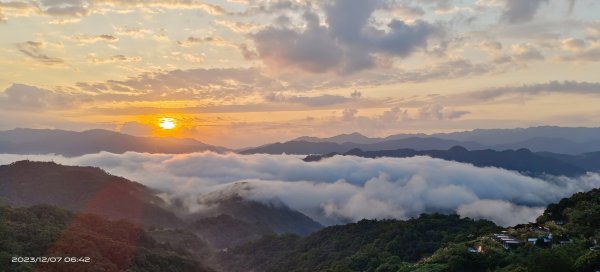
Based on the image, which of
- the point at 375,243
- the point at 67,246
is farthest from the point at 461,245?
the point at 67,246

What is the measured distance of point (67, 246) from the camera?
108125 millimetres

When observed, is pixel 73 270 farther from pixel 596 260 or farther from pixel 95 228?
pixel 596 260

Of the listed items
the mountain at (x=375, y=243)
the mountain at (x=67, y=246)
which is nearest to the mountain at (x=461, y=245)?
the mountain at (x=375, y=243)

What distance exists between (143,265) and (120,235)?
35197mm

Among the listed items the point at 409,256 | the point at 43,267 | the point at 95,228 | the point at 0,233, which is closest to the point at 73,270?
the point at 43,267

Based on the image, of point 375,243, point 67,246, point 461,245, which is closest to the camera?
point 461,245

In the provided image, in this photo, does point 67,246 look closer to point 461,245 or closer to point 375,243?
point 461,245

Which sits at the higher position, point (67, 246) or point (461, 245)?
point (461, 245)

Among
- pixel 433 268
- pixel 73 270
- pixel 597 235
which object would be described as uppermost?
pixel 597 235

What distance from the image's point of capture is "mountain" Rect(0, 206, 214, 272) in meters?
96.4

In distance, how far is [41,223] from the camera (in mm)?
123000

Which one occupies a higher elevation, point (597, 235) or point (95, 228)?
point (597, 235)

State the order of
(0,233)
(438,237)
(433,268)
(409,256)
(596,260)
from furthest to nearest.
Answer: (438,237) < (409,256) < (0,233) < (433,268) < (596,260)

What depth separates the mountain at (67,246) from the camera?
316ft
